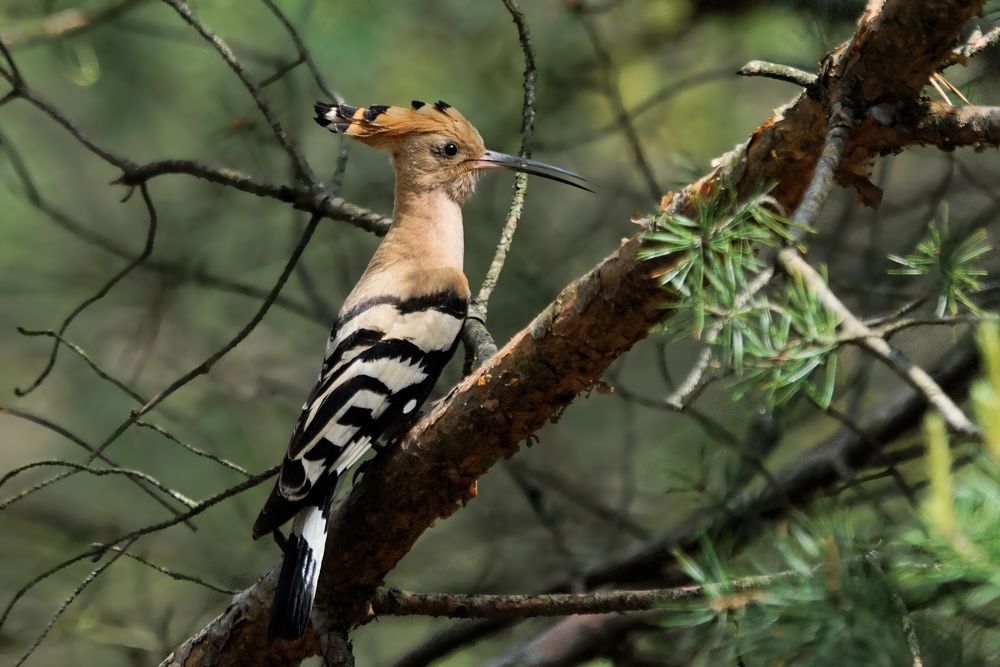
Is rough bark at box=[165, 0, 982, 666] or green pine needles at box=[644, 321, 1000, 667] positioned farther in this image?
rough bark at box=[165, 0, 982, 666]

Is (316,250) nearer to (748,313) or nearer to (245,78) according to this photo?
(245,78)

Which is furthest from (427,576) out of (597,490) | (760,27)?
(760,27)

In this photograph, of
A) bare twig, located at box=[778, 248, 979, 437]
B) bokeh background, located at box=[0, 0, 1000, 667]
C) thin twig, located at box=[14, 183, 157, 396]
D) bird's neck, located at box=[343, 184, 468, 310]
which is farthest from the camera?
bokeh background, located at box=[0, 0, 1000, 667]

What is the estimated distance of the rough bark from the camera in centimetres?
106

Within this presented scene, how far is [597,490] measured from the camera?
9.81 ft

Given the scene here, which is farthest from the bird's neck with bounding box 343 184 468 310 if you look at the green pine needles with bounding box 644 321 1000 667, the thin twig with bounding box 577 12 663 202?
the green pine needles with bounding box 644 321 1000 667

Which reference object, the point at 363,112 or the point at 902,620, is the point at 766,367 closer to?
the point at 902,620

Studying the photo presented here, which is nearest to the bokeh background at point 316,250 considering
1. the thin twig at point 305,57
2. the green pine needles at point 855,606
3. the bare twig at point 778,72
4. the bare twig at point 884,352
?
the thin twig at point 305,57

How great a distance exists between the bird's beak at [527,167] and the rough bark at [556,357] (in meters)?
0.73

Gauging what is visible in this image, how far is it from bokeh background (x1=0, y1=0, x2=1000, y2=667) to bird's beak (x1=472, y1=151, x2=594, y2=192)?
1.03ft

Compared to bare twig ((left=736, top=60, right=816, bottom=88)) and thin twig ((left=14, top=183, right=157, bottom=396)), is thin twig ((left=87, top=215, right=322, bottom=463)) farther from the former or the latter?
bare twig ((left=736, top=60, right=816, bottom=88))

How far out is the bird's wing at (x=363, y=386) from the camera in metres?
1.65

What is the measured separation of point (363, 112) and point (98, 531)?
1378 mm

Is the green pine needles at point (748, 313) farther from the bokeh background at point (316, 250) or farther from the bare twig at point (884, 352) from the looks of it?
the bokeh background at point (316, 250)
